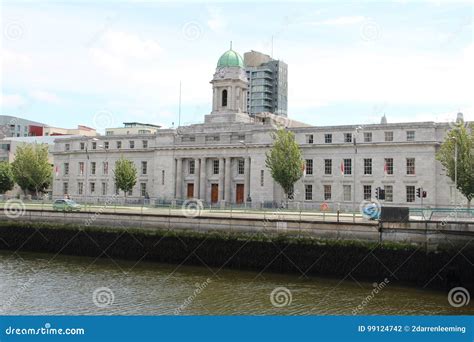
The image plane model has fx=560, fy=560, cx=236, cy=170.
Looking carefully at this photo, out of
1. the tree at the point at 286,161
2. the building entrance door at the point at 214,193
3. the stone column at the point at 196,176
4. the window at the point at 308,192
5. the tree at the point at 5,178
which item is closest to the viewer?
the tree at the point at 286,161

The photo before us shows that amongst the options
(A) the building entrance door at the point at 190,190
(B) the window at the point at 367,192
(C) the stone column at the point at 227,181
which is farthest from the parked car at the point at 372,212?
(A) the building entrance door at the point at 190,190

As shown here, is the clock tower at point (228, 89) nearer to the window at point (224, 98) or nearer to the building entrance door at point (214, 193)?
the window at point (224, 98)

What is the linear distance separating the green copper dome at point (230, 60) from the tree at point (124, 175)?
778 inches

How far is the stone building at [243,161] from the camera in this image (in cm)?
6488

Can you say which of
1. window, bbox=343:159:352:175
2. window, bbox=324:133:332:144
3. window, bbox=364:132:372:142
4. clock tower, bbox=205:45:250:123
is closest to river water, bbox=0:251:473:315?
window, bbox=343:159:352:175

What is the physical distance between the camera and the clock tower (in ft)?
263

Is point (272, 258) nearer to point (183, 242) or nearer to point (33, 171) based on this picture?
point (183, 242)

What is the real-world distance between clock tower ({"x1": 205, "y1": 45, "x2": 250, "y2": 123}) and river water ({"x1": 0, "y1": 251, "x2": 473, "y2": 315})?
46.0m

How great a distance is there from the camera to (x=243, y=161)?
76250mm

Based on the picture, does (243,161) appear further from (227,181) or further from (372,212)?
(372,212)

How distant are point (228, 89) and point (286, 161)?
19.1 m

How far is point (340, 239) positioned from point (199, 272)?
8.91m


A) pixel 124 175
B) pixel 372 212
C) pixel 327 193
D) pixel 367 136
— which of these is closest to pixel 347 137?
pixel 367 136

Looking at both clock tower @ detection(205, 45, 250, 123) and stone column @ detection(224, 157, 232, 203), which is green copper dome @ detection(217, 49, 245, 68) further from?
stone column @ detection(224, 157, 232, 203)
